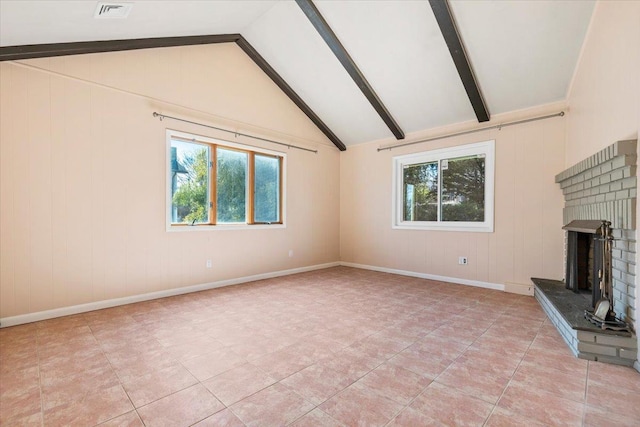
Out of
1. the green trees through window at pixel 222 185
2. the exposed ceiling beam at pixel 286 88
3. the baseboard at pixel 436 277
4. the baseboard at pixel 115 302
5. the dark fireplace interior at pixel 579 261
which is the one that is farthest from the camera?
the exposed ceiling beam at pixel 286 88

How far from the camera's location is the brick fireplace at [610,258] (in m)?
2.15

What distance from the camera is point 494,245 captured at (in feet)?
14.5

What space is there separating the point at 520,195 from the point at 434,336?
8.96 ft

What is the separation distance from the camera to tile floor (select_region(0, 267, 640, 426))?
161 centimetres

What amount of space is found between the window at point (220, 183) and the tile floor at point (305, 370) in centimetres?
150

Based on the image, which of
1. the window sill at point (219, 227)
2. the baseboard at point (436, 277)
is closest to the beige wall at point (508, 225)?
the baseboard at point (436, 277)

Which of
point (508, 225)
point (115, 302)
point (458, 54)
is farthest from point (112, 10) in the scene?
point (508, 225)

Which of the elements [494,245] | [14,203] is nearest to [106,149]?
[14,203]

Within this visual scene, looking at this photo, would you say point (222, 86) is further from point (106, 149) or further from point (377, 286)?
point (377, 286)

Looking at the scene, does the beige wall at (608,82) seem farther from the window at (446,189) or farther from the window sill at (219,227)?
the window sill at (219,227)

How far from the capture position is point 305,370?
2064 mm

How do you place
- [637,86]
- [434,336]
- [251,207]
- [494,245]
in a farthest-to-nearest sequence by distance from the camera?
[251,207] < [494,245] < [434,336] < [637,86]

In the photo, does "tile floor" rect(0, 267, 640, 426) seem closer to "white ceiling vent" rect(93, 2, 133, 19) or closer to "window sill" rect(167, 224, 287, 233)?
"window sill" rect(167, 224, 287, 233)

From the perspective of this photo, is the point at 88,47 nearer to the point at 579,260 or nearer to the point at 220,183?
the point at 220,183
